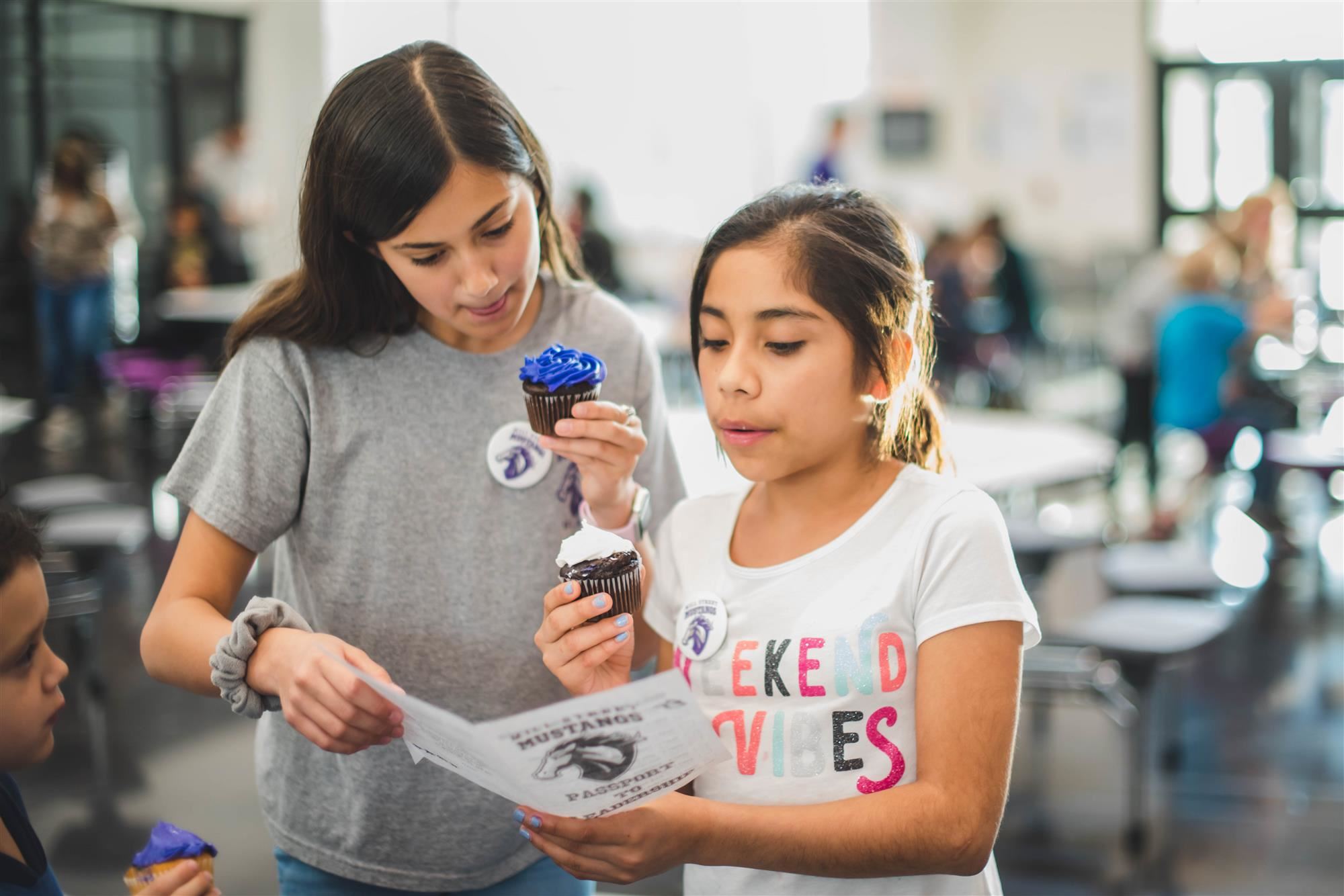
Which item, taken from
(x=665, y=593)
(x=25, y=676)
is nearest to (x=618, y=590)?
(x=665, y=593)

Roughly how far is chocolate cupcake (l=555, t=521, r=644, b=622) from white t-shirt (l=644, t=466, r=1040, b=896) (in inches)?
4.4

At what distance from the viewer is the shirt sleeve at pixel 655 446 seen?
1587 millimetres

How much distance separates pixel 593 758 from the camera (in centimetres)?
98

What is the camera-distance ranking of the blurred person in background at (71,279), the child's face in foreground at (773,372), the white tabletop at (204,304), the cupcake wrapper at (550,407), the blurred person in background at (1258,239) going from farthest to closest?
the blurred person in background at (71,279), the white tabletop at (204,304), the blurred person in background at (1258,239), the cupcake wrapper at (550,407), the child's face in foreground at (773,372)

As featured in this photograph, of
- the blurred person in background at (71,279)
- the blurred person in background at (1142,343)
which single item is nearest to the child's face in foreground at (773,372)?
the blurred person in background at (1142,343)

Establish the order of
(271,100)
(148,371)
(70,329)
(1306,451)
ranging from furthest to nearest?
(271,100) < (70,329) < (148,371) < (1306,451)

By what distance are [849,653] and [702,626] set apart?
0.57 feet

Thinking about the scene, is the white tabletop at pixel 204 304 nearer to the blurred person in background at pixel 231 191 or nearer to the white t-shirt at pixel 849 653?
the blurred person in background at pixel 231 191

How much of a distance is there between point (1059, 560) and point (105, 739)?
4.15 m

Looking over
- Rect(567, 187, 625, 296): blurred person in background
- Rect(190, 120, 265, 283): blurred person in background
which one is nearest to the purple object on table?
Rect(190, 120, 265, 283): blurred person in background

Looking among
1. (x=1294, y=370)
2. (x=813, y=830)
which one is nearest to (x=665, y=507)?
(x=813, y=830)

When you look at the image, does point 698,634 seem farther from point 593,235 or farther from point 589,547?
point 593,235

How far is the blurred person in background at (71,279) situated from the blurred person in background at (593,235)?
3.14 m

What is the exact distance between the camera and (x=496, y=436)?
1481 mm
